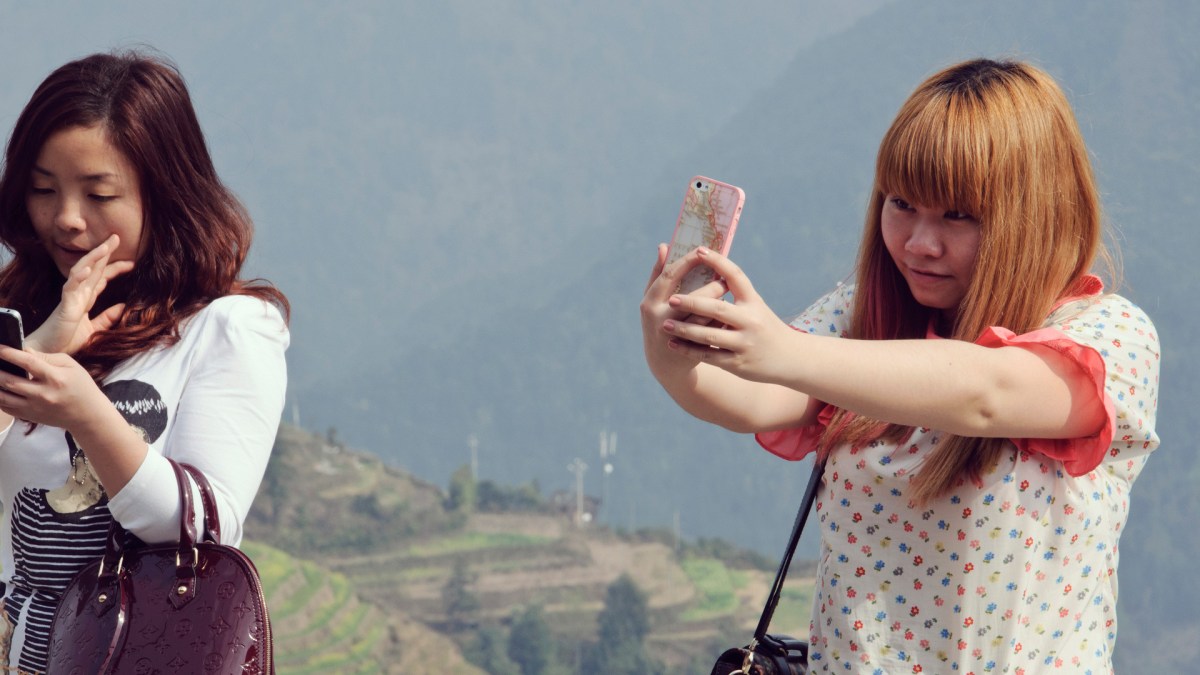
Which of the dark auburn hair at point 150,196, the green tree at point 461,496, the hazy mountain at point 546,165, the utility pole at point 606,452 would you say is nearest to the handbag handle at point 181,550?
the dark auburn hair at point 150,196

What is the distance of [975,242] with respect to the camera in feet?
5.47

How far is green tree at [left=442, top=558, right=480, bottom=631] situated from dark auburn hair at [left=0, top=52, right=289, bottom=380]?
207 ft

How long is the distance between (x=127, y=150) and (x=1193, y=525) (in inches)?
3789

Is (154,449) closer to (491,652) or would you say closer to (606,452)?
(491,652)

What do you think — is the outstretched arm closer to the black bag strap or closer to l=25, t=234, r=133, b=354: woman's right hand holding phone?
the black bag strap

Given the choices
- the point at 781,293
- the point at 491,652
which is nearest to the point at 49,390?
the point at 491,652

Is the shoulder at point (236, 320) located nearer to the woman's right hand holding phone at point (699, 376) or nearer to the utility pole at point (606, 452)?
the woman's right hand holding phone at point (699, 376)

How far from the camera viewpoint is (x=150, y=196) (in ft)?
6.64

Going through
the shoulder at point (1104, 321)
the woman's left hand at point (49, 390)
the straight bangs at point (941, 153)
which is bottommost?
the woman's left hand at point (49, 390)

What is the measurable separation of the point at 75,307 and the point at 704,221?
38.4 inches

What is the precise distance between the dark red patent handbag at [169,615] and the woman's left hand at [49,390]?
179mm

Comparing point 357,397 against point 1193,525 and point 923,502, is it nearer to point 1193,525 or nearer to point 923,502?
point 1193,525

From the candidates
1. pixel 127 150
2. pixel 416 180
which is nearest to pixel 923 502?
pixel 127 150

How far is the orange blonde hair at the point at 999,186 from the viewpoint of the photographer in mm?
1622
